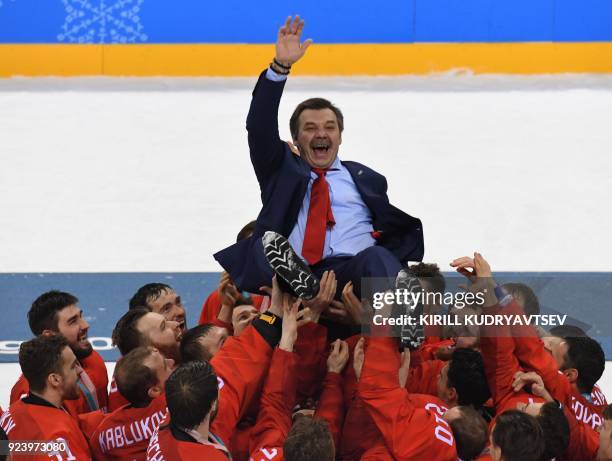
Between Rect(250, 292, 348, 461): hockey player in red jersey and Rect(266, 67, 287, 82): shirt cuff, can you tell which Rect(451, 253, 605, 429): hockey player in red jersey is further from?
Rect(266, 67, 287, 82): shirt cuff

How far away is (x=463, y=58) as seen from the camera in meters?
10.9

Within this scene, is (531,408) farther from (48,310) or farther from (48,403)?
(48,310)

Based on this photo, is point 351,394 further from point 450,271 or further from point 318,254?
point 450,271

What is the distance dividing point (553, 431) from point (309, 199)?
1438 mm

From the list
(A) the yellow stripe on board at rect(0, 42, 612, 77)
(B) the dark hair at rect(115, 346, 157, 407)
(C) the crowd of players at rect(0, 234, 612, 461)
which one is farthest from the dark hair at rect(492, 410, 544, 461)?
(A) the yellow stripe on board at rect(0, 42, 612, 77)

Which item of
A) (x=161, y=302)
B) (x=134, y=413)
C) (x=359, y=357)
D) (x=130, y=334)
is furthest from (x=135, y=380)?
(x=161, y=302)

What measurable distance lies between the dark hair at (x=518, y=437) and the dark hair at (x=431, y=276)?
59.9 inches

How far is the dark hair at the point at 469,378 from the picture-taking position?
4.30 metres

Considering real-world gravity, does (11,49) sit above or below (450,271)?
above

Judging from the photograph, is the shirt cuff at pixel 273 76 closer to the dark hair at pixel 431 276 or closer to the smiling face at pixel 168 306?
the dark hair at pixel 431 276

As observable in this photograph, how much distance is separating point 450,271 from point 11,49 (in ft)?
18.1

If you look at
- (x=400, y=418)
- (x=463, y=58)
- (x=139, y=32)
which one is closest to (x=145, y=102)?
(x=139, y=32)

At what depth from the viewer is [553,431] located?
3.90 metres

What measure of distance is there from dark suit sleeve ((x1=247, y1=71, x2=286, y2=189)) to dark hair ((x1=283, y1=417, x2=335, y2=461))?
1.32 meters
